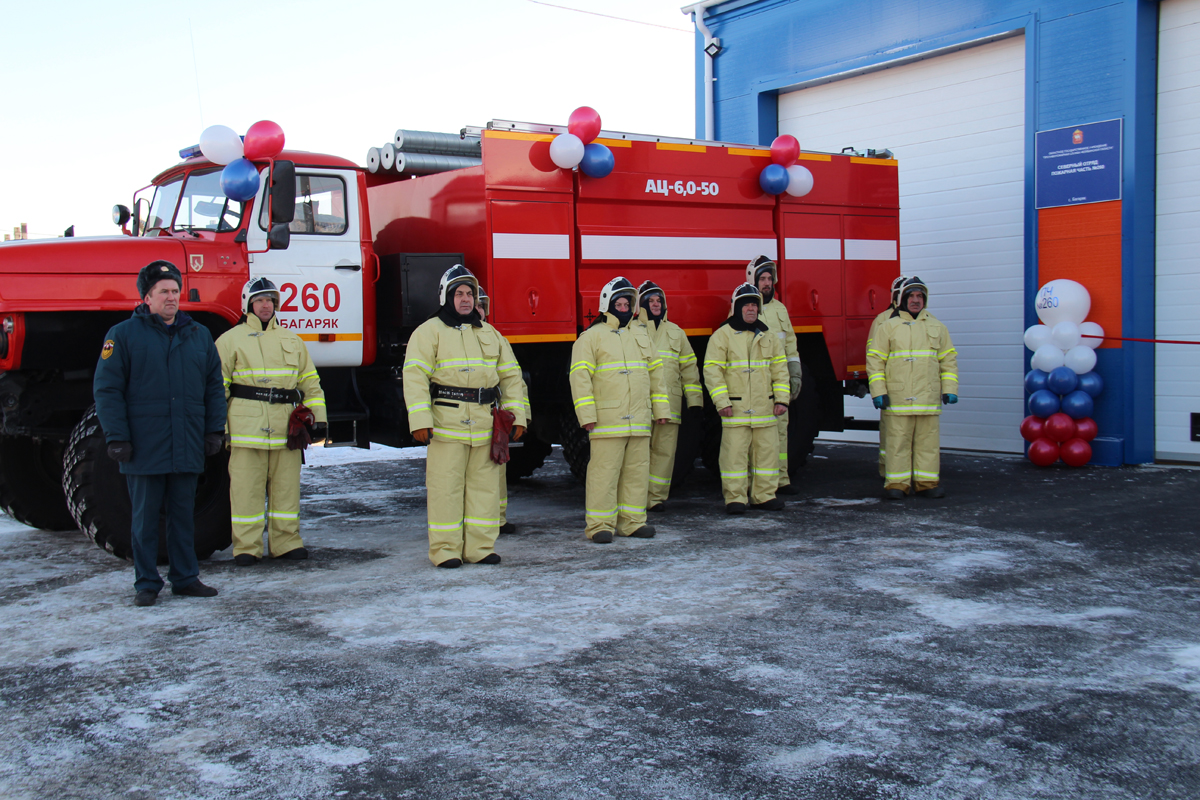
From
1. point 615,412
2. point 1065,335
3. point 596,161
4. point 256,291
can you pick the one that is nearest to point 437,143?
point 596,161

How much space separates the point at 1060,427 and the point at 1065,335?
36.2 inches

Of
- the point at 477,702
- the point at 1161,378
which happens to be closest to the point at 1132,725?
the point at 477,702

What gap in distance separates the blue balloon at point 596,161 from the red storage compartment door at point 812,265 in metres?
2.05

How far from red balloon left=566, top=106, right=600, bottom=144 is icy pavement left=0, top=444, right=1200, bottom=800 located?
9.95 feet

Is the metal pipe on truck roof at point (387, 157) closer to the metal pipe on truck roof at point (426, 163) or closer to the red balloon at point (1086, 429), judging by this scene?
the metal pipe on truck roof at point (426, 163)

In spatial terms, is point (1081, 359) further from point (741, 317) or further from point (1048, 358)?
point (741, 317)

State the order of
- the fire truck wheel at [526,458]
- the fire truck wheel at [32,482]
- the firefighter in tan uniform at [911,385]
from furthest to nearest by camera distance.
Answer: the fire truck wheel at [526,458]
the firefighter in tan uniform at [911,385]
the fire truck wheel at [32,482]

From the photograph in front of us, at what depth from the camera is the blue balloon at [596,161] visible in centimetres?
793

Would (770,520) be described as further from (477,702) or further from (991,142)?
(991,142)

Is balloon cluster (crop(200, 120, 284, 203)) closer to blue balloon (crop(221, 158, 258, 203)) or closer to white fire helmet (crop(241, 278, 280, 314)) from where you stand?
blue balloon (crop(221, 158, 258, 203))

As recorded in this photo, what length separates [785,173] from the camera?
902cm

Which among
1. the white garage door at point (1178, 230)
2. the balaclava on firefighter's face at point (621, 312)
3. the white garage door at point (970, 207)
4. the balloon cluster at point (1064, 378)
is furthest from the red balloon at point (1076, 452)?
the balaclava on firefighter's face at point (621, 312)

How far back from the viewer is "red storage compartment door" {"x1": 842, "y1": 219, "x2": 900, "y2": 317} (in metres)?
9.73

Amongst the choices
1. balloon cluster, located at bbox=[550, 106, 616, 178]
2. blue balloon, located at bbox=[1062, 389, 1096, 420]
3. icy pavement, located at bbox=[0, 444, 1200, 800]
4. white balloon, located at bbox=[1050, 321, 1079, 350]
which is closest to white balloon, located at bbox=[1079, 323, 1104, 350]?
white balloon, located at bbox=[1050, 321, 1079, 350]
